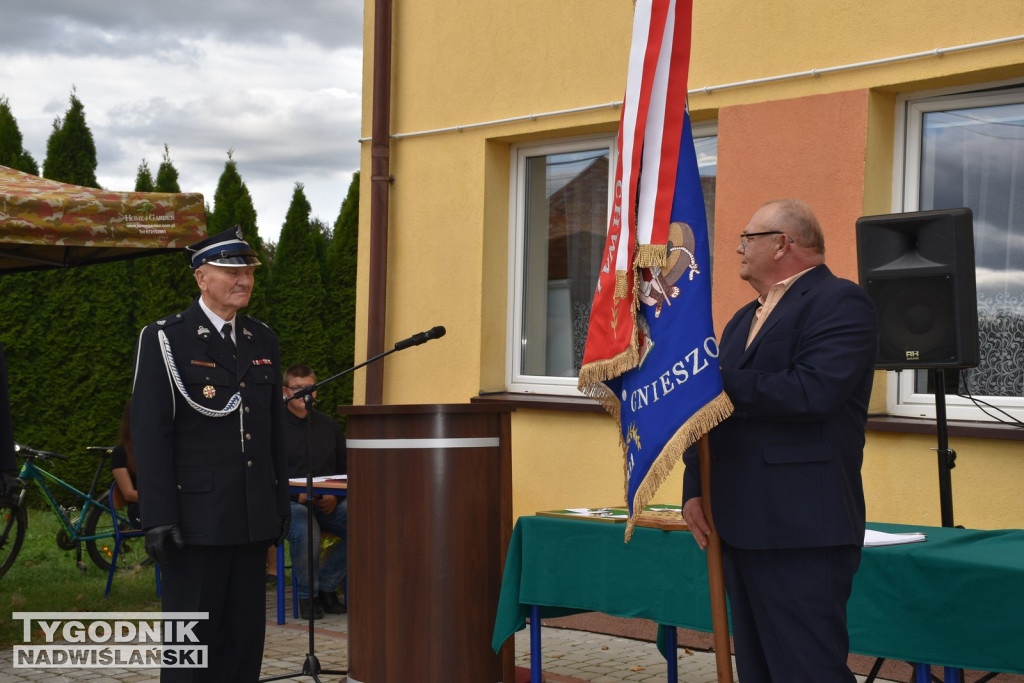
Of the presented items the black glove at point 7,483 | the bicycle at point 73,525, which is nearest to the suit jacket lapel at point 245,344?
the black glove at point 7,483

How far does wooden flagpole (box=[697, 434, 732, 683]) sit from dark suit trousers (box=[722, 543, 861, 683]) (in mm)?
91

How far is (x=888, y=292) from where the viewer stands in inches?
189

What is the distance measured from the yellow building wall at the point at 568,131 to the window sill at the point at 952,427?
0.07 m

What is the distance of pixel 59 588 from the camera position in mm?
7941

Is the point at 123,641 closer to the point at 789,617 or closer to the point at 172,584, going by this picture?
the point at 172,584

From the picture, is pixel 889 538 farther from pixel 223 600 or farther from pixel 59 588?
pixel 59 588

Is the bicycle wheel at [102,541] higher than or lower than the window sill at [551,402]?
lower

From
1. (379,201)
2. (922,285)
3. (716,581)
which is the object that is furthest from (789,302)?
(379,201)

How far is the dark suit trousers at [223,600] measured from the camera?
4.27 meters

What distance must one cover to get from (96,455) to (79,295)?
1659 mm

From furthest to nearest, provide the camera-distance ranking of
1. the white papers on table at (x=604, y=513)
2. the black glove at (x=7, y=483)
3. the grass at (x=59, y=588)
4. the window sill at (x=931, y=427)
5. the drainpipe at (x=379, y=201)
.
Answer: the drainpipe at (x=379, y=201)
the grass at (x=59, y=588)
the black glove at (x=7, y=483)
the window sill at (x=931, y=427)
the white papers on table at (x=604, y=513)

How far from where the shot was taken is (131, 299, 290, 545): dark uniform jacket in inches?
166

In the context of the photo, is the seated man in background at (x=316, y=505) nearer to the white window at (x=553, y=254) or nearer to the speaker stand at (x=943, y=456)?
the white window at (x=553, y=254)

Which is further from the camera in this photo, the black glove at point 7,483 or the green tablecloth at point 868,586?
the black glove at point 7,483
